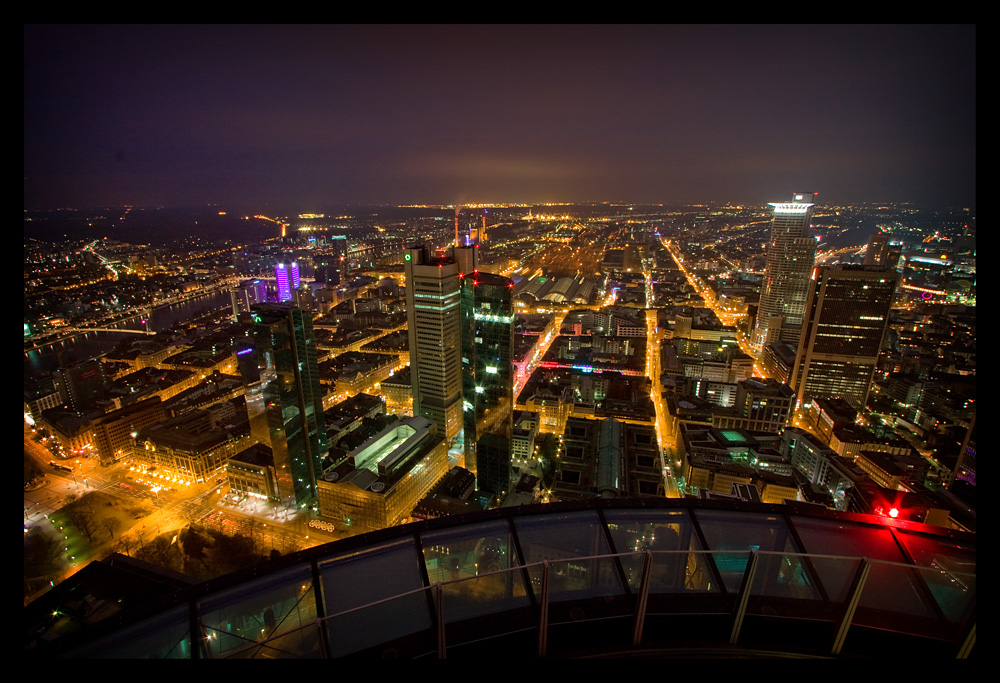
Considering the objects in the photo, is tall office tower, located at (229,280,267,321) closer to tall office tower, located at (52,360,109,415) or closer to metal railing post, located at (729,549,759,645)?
tall office tower, located at (52,360,109,415)

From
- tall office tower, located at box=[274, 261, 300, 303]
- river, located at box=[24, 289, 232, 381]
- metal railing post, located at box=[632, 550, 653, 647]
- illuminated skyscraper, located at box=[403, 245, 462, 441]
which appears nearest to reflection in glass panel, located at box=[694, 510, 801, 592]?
metal railing post, located at box=[632, 550, 653, 647]

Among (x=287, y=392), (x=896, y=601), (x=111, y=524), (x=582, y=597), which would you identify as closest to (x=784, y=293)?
(x=287, y=392)

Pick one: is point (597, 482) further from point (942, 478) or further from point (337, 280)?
point (337, 280)

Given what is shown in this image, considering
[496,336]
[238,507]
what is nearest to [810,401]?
[496,336]

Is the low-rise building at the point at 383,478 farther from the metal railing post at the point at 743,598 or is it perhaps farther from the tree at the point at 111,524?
the metal railing post at the point at 743,598

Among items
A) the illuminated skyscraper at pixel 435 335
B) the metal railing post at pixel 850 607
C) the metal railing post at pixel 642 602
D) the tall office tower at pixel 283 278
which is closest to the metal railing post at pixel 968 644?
the metal railing post at pixel 850 607

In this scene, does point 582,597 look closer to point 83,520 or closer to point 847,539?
point 847,539
